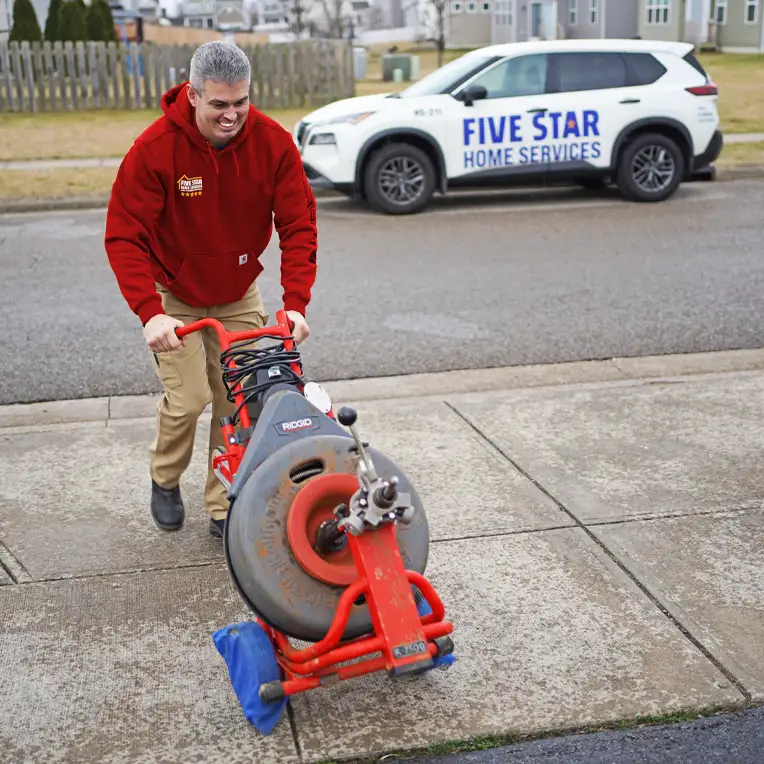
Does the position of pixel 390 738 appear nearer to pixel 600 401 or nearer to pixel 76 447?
pixel 76 447

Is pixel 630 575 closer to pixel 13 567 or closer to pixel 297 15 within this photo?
pixel 13 567

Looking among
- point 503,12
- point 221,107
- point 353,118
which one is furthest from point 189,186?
point 503,12

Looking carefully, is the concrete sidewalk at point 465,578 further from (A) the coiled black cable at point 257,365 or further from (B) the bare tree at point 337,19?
(B) the bare tree at point 337,19

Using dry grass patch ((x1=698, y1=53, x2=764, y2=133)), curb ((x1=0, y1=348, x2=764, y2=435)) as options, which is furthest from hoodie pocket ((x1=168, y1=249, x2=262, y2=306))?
dry grass patch ((x1=698, y1=53, x2=764, y2=133))

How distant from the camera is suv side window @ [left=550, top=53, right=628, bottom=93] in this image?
40.3 feet

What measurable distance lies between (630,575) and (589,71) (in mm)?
9418

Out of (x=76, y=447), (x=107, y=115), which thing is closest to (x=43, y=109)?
(x=107, y=115)

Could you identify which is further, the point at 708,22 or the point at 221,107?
the point at 708,22

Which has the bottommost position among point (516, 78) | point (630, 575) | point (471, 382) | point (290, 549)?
point (471, 382)

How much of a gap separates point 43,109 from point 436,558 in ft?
69.3

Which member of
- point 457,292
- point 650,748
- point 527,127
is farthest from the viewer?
point 527,127

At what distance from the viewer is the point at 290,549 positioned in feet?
10.0

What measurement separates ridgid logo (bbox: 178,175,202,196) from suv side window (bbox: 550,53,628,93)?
922cm

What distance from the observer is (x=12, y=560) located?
4266mm
